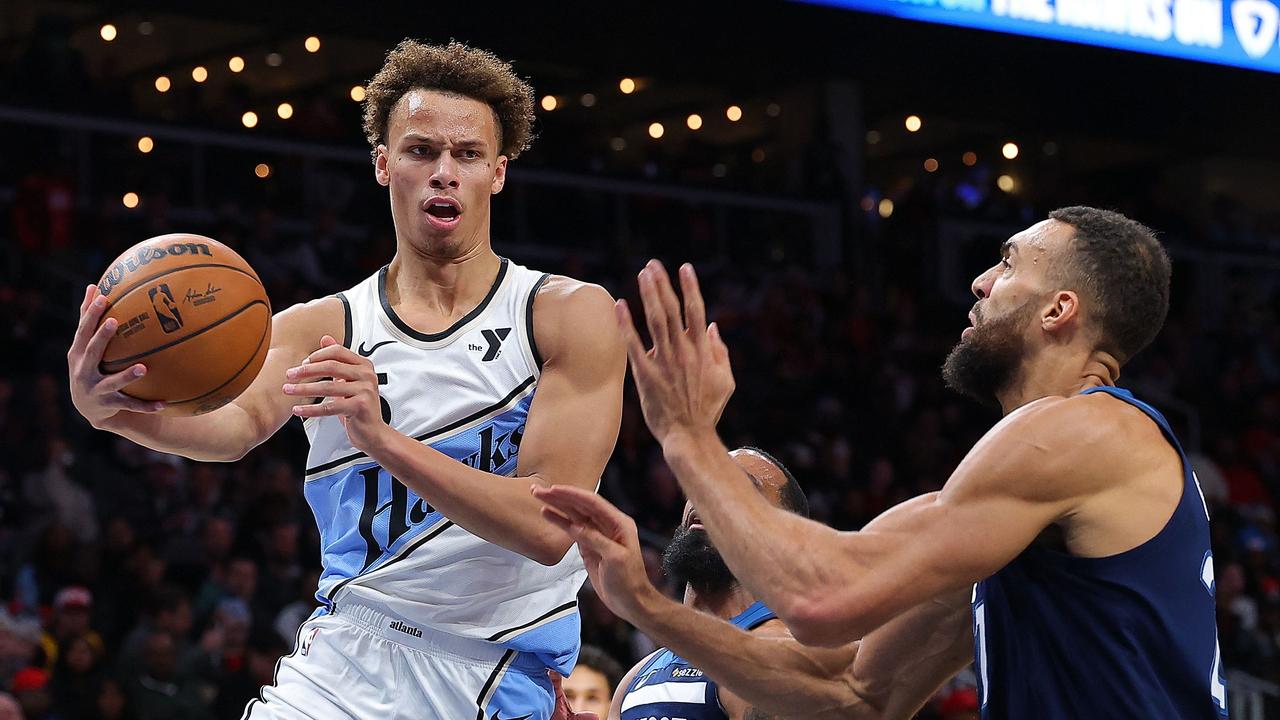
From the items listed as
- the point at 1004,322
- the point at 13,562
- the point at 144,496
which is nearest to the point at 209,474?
the point at 144,496

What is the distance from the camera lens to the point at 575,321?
3.60 metres

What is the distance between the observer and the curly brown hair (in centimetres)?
379

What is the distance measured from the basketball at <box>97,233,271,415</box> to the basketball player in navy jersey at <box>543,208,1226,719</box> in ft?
3.07

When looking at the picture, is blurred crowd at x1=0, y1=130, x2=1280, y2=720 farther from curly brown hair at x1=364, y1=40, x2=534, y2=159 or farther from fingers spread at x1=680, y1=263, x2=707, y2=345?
fingers spread at x1=680, y1=263, x2=707, y2=345

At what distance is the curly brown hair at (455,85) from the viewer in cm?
379

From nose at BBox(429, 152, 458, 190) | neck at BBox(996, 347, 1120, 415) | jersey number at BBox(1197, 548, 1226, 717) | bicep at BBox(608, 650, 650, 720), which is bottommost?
bicep at BBox(608, 650, 650, 720)

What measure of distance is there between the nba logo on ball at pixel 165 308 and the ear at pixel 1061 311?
1.80 meters

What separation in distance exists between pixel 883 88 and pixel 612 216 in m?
2.75

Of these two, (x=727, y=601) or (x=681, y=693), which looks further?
(x=727, y=601)

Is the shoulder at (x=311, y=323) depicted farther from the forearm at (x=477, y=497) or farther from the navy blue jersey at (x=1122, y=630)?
the navy blue jersey at (x=1122, y=630)

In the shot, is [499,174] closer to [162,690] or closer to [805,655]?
[805,655]

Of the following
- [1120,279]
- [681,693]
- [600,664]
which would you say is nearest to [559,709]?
[681,693]

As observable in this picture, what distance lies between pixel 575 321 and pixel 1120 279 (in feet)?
3.98

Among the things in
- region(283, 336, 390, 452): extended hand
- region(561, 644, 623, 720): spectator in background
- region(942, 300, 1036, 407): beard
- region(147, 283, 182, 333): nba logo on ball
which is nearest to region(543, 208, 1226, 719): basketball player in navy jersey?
region(942, 300, 1036, 407): beard
